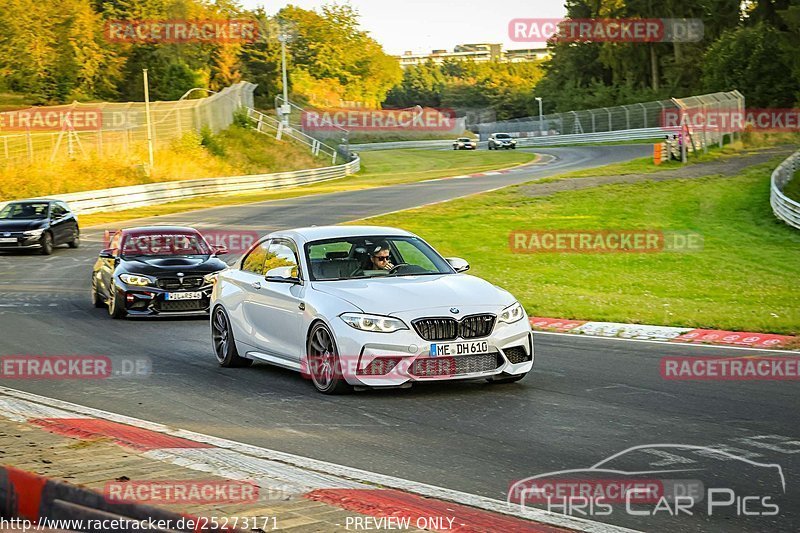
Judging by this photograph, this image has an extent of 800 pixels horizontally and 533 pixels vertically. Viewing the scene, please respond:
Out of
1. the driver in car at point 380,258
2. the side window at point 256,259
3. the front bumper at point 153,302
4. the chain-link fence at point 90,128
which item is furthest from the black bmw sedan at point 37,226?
the driver in car at point 380,258

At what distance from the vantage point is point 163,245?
1923 centimetres

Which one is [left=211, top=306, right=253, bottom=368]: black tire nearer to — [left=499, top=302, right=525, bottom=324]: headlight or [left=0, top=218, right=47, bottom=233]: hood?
[left=499, top=302, right=525, bottom=324]: headlight

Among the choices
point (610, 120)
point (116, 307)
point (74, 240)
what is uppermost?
point (116, 307)

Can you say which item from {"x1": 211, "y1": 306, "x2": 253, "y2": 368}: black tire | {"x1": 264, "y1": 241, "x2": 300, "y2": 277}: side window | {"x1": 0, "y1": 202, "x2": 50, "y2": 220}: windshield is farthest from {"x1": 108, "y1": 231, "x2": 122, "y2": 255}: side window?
{"x1": 0, "y1": 202, "x2": 50, "y2": 220}: windshield

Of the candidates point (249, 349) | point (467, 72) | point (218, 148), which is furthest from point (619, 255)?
point (467, 72)

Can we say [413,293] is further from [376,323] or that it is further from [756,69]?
[756,69]

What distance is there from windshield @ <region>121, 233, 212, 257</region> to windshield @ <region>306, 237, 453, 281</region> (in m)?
7.94

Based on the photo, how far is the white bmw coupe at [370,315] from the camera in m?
10.1

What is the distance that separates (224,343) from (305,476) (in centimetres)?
563

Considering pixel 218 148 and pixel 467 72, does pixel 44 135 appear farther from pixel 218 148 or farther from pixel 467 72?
pixel 467 72

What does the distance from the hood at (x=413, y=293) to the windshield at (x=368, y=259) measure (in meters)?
0.21

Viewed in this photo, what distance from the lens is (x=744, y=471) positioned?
23.4 ft

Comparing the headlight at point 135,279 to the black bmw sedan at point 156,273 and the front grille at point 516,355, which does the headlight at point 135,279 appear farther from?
the front grille at point 516,355

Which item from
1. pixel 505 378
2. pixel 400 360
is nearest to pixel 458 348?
pixel 400 360
